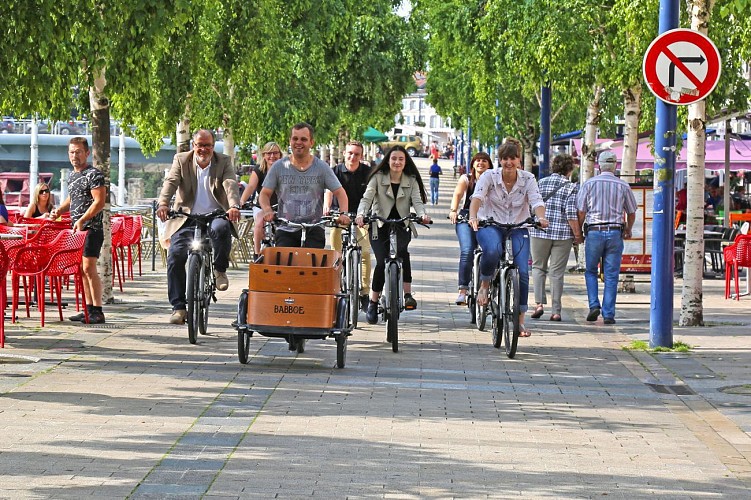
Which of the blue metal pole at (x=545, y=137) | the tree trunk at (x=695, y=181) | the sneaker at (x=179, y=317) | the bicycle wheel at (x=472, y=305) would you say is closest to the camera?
the sneaker at (x=179, y=317)

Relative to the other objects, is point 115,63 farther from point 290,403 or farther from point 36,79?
point 290,403

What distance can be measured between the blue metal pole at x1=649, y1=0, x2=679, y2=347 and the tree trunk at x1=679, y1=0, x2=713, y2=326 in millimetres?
1220

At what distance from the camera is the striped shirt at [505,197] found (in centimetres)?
1362

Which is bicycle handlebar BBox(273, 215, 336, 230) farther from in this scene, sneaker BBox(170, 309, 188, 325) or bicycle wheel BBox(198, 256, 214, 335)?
sneaker BBox(170, 309, 188, 325)

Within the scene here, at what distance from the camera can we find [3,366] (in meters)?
10.9

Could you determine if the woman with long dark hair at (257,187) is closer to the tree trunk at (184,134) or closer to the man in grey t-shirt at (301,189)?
the man in grey t-shirt at (301,189)

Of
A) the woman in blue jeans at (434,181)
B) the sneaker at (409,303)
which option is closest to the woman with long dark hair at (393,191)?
the sneaker at (409,303)

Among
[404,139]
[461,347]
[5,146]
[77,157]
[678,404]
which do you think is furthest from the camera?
[404,139]

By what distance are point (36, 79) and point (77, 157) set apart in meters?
2.01

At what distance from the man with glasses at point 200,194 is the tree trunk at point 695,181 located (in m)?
4.48

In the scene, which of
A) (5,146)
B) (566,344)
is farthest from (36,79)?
(5,146)

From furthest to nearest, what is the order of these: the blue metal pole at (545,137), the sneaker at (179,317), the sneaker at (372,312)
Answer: the blue metal pole at (545,137) → the sneaker at (372,312) → the sneaker at (179,317)

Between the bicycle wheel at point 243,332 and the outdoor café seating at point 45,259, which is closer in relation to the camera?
the bicycle wheel at point 243,332

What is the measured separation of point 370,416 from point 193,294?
4091mm
